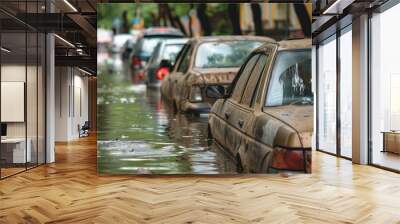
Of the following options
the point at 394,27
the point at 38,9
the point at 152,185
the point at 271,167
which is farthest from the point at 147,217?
the point at 394,27

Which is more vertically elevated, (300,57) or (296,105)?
(300,57)

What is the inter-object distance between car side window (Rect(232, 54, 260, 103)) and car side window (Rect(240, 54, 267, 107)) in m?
0.05

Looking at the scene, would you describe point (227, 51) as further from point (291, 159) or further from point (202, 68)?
point (291, 159)

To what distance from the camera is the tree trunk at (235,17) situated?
264 inches

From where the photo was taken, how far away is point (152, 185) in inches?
255

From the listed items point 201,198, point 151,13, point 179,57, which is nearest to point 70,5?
point 151,13

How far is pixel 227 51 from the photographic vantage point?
674 centimetres

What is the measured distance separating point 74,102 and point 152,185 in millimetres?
10921

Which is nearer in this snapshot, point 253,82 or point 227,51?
point 253,82

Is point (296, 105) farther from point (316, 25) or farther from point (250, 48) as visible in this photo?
point (316, 25)

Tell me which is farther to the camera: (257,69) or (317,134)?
(317,134)

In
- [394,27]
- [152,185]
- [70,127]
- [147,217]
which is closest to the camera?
[147,217]

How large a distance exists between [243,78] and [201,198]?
2.00 meters

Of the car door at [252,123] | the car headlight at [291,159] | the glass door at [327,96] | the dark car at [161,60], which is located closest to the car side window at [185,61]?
the dark car at [161,60]
